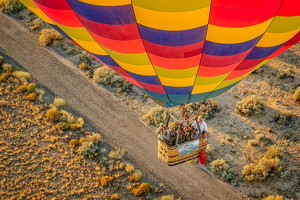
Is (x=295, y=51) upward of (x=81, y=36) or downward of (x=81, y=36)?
downward

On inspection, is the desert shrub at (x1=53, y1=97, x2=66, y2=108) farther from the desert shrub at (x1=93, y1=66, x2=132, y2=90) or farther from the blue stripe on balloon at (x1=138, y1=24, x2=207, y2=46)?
the blue stripe on balloon at (x1=138, y1=24, x2=207, y2=46)

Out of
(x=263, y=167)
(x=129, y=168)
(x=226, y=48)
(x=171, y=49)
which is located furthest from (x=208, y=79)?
(x=129, y=168)

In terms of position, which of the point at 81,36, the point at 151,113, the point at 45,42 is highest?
the point at 81,36

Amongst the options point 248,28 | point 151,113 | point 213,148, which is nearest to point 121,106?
point 151,113

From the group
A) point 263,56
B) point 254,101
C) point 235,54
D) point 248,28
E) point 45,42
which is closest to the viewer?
point 248,28

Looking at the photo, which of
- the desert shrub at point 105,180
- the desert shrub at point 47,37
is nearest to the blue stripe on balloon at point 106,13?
the desert shrub at point 105,180

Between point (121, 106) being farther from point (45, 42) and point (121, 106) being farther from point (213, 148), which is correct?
point (45, 42)

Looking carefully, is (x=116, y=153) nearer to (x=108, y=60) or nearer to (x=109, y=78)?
(x=109, y=78)
